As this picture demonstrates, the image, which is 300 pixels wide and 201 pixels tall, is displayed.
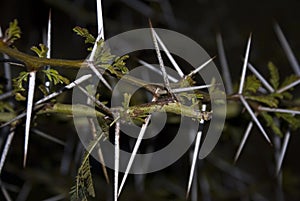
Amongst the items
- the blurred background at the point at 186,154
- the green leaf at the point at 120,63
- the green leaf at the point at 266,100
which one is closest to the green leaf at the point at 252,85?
the green leaf at the point at 266,100

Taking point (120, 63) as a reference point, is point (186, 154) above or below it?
below

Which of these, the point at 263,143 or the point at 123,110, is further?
the point at 263,143

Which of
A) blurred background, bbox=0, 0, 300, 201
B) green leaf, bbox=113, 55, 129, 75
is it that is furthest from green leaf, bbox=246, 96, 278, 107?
green leaf, bbox=113, 55, 129, 75

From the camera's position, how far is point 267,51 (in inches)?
62.7

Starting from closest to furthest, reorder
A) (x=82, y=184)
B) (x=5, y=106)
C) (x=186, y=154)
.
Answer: (x=82, y=184) < (x=5, y=106) < (x=186, y=154)

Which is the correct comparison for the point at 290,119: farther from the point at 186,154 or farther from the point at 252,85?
→ the point at 186,154

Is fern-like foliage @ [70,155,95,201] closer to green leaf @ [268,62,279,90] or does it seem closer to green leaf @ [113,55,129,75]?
green leaf @ [113,55,129,75]

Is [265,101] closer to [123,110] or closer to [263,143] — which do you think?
[123,110]

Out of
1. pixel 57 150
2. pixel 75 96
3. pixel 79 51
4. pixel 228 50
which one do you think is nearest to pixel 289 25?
pixel 228 50

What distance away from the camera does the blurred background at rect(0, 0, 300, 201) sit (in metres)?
1.10

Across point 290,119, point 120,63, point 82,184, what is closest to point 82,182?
point 82,184

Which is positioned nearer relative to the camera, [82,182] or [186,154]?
[82,182]

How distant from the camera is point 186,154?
4.61 ft

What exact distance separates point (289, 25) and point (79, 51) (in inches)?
27.6
